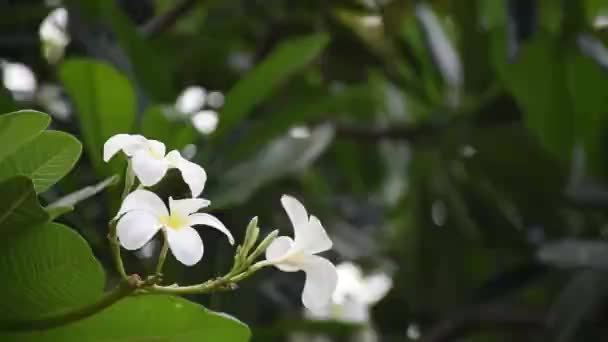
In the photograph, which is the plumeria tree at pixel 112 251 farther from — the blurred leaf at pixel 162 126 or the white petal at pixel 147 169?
the blurred leaf at pixel 162 126

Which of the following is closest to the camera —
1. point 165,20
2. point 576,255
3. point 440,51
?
point 576,255

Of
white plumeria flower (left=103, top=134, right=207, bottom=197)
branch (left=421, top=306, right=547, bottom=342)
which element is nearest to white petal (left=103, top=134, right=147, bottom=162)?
white plumeria flower (left=103, top=134, right=207, bottom=197)

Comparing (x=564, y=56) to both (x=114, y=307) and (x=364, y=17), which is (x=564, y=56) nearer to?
(x=364, y=17)

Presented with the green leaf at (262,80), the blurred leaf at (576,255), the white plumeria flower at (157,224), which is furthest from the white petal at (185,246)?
the blurred leaf at (576,255)

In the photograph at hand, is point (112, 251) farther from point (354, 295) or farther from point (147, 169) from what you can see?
point (354, 295)

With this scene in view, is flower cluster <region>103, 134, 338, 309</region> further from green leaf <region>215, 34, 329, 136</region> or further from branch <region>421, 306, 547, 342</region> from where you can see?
branch <region>421, 306, 547, 342</region>

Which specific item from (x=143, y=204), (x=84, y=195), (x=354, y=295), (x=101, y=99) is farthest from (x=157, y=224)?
(x=354, y=295)
